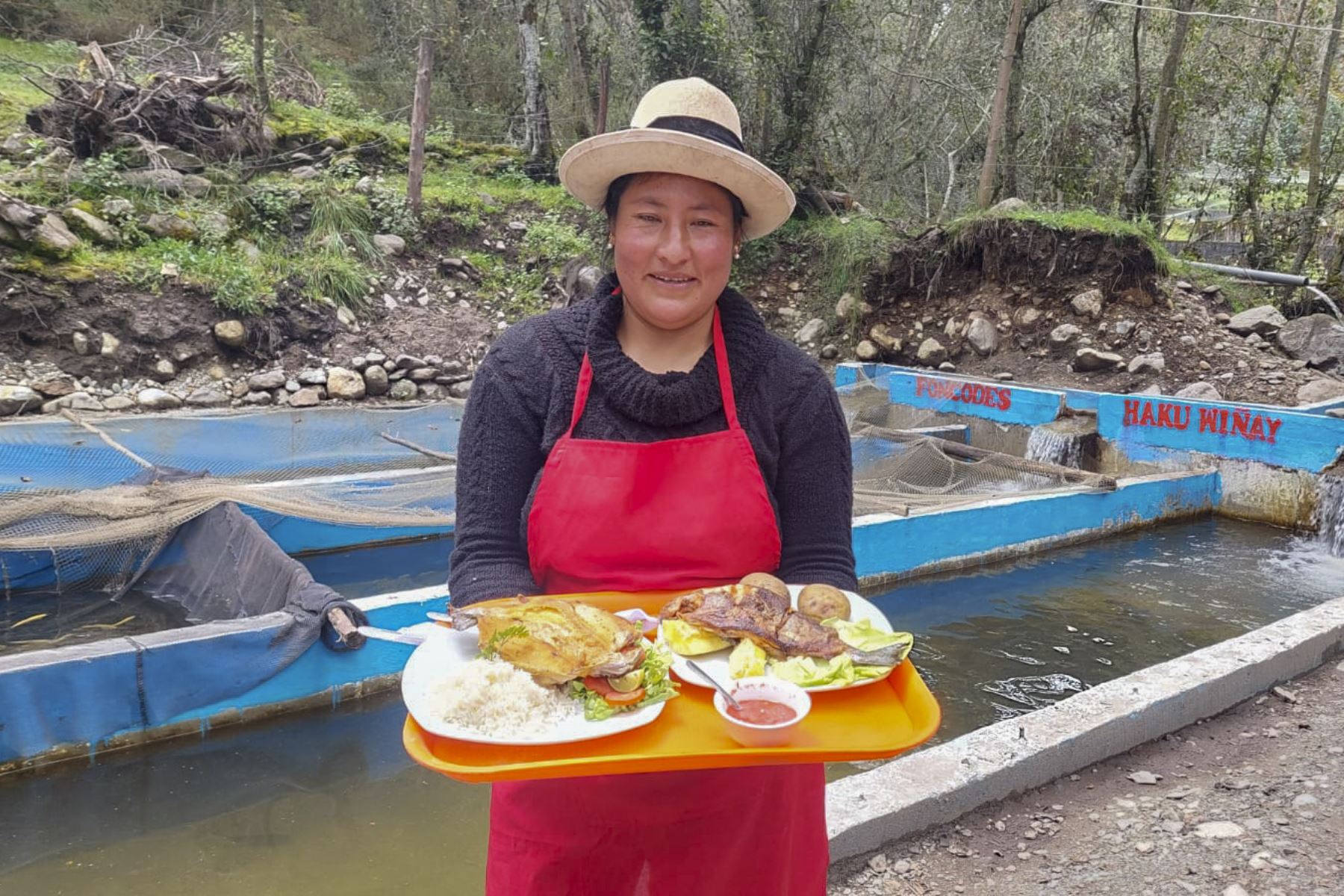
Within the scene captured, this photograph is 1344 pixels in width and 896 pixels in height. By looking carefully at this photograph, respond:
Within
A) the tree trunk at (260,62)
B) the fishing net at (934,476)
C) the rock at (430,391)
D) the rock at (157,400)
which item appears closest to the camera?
the fishing net at (934,476)

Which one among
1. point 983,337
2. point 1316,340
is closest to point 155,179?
point 983,337

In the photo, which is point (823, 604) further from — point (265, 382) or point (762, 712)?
point (265, 382)

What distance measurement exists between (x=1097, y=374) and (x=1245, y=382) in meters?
1.46

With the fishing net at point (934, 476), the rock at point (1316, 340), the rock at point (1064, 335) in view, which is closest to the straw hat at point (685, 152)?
the fishing net at point (934, 476)

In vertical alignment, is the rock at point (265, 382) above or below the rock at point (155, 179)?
below

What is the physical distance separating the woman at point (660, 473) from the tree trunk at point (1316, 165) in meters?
14.0

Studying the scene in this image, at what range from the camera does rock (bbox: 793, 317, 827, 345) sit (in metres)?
12.4

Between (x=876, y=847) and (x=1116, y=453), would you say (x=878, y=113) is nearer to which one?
(x=1116, y=453)

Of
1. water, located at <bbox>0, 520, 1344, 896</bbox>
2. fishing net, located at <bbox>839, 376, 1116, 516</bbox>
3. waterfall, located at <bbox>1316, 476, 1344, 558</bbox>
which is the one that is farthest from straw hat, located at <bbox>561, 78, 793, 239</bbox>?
waterfall, located at <bbox>1316, 476, 1344, 558</bbox>

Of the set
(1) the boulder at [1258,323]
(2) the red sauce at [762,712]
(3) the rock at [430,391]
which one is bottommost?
(3) the rock at [430,391]

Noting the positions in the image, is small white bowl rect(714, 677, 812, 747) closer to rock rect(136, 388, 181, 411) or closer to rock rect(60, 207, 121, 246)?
rock rect(136, 388, 181, 411)

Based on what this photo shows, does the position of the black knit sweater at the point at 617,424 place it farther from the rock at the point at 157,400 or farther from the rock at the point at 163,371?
the rock at the point at 163,371

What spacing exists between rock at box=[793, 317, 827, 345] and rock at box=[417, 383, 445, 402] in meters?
5.13

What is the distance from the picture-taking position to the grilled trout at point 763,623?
1.39 meters
